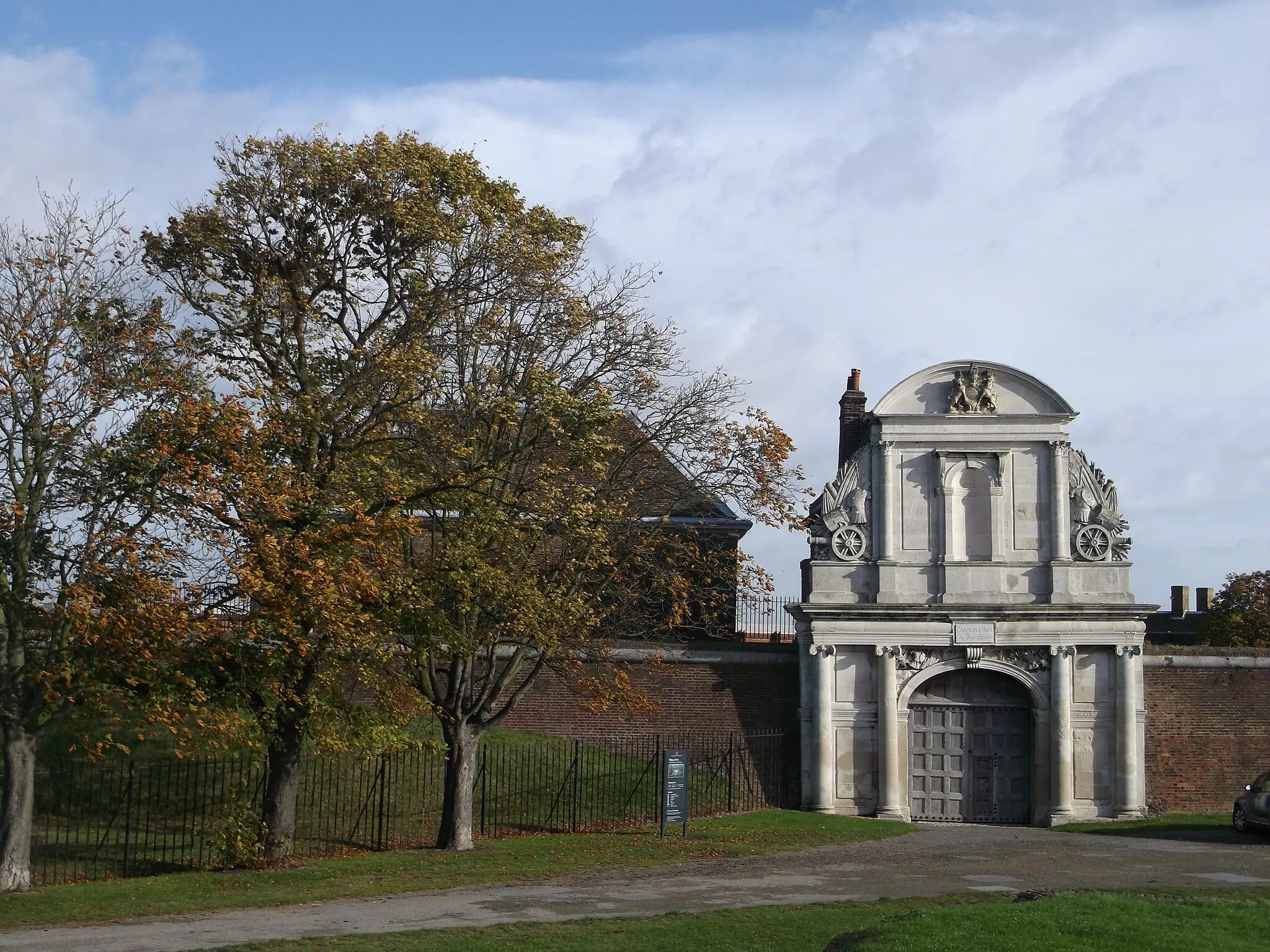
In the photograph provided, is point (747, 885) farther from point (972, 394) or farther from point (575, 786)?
point (972, 394)

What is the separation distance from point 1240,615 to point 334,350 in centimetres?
3094

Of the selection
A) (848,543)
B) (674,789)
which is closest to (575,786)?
(674,789)

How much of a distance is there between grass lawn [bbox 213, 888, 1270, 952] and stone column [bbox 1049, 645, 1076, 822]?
12978mm

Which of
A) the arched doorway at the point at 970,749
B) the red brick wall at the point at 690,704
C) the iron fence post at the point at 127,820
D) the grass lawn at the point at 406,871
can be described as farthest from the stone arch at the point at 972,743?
the iron fence post at the point at 127,820

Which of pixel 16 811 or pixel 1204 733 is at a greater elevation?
pixel 1204 733

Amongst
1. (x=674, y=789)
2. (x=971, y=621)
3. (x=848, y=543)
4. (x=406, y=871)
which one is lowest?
(x=406, y=871)

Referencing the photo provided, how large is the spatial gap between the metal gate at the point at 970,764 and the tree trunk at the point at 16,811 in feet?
58.4

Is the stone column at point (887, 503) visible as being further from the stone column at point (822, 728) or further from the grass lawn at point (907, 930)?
the grass lawn at point (907, 930)

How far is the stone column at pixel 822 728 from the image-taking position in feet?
95.0

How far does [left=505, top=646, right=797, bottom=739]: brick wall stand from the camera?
29531 mm

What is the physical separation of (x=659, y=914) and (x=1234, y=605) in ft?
112

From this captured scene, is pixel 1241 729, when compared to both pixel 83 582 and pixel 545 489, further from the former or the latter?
pixel 83 582

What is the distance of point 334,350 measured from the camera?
20641 millimetres

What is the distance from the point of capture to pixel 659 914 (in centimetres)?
1531
